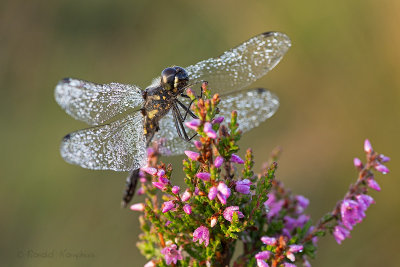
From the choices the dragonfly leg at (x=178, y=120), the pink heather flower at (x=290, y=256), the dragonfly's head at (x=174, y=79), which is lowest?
the pink heather flower at (x=290, y=256)

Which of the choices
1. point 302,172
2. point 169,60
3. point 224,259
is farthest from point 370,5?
point 224,259

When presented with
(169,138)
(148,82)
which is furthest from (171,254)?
(148,82)

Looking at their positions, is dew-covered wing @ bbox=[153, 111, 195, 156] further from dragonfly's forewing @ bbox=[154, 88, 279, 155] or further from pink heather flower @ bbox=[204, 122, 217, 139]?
pink heather flower @ bbox=[204, 122, 217, 139]

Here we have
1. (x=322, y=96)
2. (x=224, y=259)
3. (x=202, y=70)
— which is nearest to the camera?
(x=224, y=259)

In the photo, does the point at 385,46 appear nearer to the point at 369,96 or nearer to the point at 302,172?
the point at 369,96

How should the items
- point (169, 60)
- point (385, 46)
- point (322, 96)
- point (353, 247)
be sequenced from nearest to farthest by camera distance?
point (353, 247) < point (385, 46) < point (322, 96) < point (169, 60)

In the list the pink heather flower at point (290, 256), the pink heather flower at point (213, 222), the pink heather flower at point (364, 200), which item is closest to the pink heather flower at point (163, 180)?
the pink heather flower at point (213, 222)

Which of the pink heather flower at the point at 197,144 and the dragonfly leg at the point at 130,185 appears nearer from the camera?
the pink heather flower at the point at 197,144

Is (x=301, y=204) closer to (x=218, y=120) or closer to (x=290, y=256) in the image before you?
(x=290, y=256)

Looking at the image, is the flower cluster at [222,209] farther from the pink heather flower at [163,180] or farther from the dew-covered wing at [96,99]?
the dew-covered wing at [96,99]
